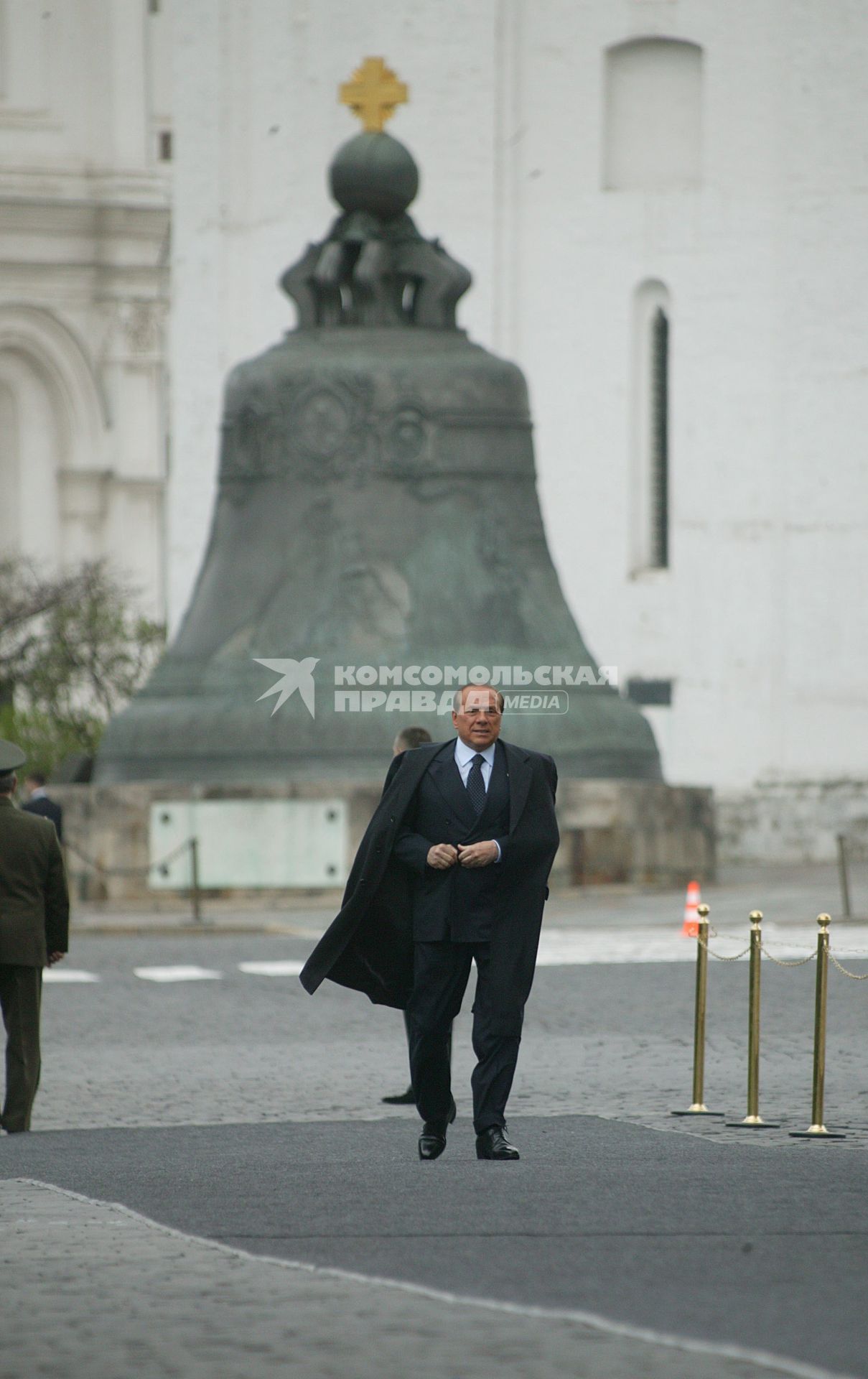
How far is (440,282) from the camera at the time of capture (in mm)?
26812

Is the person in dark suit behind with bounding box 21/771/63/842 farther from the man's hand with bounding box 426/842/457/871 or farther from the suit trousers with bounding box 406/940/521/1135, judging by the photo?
the man's hand with bounding box 426/842/457/871

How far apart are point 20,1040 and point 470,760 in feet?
8.59

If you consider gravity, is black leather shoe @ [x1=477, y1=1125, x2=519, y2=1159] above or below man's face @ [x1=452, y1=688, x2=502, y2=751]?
below

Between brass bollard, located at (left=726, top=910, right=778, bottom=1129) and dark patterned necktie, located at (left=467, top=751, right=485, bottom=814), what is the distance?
156cm

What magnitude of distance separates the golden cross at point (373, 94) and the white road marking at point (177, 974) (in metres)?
10.4

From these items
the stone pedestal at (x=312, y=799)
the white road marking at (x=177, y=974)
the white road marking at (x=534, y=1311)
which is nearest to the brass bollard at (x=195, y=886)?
the stone pedestal at (x=312, y=799)

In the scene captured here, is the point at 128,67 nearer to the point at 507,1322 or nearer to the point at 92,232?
the point at 92,232

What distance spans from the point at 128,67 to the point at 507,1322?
Answer: 60638mm

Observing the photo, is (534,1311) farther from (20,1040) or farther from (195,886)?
(195,886)

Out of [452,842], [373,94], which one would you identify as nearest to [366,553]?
[373,94]

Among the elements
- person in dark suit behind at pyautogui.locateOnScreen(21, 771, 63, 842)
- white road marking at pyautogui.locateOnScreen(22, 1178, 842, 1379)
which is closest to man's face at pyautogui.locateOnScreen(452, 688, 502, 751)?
white road marking at pyautogui.locateOnScreen(22, 1178, 842, 1379)

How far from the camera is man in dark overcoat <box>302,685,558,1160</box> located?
31.2 ft

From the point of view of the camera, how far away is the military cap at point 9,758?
11844 mm

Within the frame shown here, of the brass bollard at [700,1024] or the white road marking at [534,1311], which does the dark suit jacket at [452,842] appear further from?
the white road marking at [534,1311]
